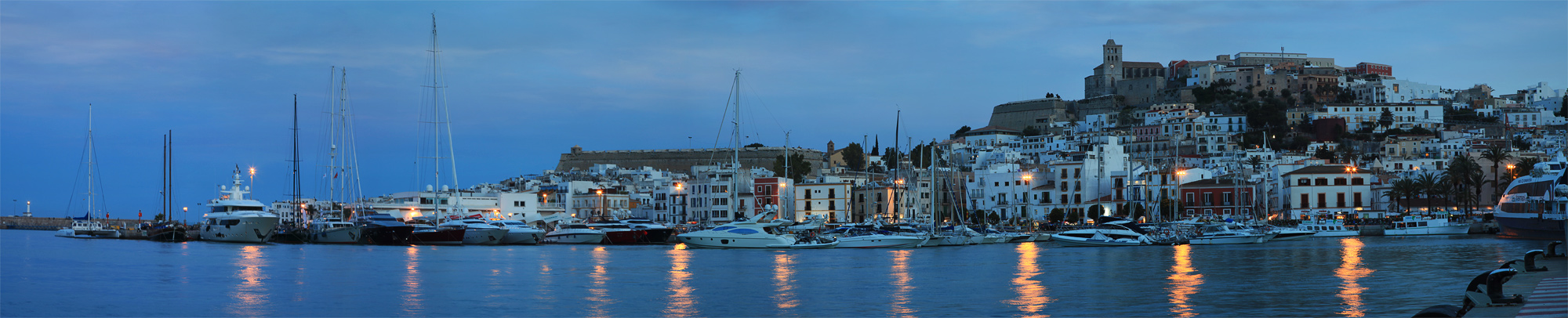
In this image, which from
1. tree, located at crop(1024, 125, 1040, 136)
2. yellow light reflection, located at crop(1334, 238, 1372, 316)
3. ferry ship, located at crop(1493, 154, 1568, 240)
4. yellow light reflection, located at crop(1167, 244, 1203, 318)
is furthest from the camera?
tree, located at crop(1024, 125, 1040, 136)

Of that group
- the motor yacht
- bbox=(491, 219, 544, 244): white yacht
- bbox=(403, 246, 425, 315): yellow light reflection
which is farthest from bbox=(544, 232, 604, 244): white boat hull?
bbox=(403, 246, 425, 315): yellow light reflection

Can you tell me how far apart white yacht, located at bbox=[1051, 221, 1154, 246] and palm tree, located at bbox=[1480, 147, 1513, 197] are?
34.9 meters

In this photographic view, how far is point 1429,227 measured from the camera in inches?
2837

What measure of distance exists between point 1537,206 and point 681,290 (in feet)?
145

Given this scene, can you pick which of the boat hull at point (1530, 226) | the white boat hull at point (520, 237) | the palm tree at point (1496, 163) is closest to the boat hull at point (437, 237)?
the white boat hull at point (520, 237)

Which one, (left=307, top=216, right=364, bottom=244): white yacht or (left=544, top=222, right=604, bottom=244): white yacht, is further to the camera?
(left=544, top=222, right=604, bottom=244): white yacht

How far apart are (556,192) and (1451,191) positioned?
2482 inches

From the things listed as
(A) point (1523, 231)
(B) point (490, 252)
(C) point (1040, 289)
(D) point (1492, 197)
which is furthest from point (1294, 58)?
(C) point (1040, 289)

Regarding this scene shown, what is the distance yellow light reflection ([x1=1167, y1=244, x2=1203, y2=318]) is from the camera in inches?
940

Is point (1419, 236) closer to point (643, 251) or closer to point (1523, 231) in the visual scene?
point (1523, 231)

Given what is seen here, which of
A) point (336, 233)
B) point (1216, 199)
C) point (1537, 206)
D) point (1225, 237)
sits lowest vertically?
point (1225, 237)

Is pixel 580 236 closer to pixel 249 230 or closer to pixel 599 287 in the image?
pixel 249 230

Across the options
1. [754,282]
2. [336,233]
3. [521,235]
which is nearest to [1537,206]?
[754,282]

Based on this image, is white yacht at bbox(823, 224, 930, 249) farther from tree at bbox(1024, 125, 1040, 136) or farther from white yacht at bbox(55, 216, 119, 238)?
tree at bbox(1024, 125, 1040, 136)
